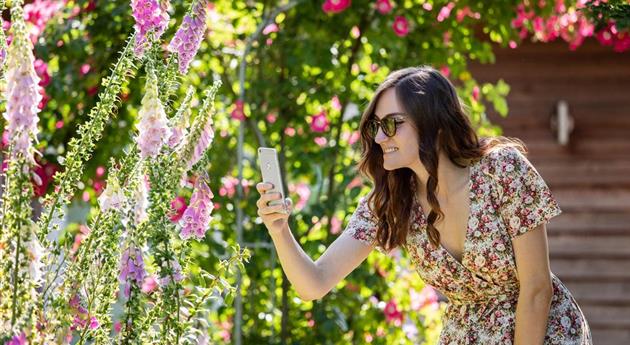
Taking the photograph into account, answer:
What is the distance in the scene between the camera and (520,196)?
8.02 feet

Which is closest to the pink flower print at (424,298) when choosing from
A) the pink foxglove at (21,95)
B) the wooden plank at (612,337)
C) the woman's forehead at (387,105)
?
the wooden plank at (612,337)

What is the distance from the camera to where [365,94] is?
4309 millimetres

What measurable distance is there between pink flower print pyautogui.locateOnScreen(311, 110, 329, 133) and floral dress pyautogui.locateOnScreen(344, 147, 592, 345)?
185 cm

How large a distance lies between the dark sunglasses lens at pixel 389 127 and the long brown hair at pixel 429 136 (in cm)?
4

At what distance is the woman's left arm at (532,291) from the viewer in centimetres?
239

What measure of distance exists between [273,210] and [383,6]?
2006 mm

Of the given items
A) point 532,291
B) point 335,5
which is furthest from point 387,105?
point 335,5

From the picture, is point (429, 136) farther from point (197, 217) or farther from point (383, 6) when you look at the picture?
point (383, 6)

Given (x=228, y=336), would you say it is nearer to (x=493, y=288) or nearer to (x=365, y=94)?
(x=365, y=94)

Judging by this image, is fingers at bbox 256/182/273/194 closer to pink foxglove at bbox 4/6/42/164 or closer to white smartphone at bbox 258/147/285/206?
white smartphone at bbox 258/147/285/206

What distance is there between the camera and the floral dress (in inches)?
96.3

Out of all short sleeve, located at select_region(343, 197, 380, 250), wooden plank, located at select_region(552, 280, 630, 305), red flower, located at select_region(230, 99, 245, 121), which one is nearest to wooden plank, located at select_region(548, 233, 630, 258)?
wooden plank, located at select_region(552, 280, 630, 305)

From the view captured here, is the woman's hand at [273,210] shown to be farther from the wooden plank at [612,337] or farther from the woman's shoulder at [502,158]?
the wooden plank at [612,337]

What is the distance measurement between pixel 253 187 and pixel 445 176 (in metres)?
1.95
